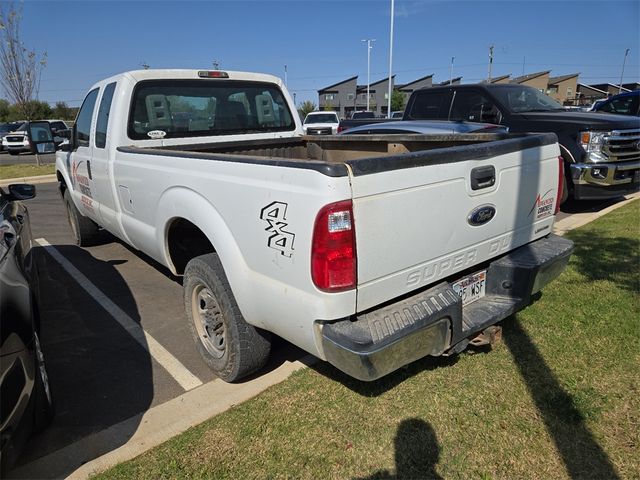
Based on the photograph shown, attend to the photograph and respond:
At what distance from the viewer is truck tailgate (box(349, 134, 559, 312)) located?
2.09 m

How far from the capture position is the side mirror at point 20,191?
3.49 metres

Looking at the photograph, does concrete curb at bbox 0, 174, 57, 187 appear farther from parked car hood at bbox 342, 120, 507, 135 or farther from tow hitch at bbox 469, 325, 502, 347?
tow hitch at bbox 469, 325, 502, 347

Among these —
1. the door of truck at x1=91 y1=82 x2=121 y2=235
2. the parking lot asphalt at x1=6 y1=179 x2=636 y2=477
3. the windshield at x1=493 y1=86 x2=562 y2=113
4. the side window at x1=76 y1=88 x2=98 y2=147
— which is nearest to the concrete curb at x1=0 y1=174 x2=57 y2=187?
the parking lot asphalt at x1=6 y1=179 x2=636 y2=477

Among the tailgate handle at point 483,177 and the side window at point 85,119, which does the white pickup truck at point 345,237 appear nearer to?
the tailgate handle at point 483,177

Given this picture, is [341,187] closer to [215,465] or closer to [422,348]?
[422,348]

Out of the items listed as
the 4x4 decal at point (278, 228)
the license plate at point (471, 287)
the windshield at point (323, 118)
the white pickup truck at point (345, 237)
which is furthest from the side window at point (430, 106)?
the windshield at point (323, 118)

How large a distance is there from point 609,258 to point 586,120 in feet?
10.4

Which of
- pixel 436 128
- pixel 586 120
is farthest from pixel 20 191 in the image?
pixel 586 120

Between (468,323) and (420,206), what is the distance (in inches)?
33.5

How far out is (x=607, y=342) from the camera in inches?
130

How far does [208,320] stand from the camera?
3.19m

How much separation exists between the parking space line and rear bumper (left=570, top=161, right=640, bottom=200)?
6.39 metres

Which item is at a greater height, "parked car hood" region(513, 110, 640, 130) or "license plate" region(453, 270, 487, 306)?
"parked car hood" region(513, 110, 640, 130)

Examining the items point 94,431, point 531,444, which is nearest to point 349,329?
point 531,444
